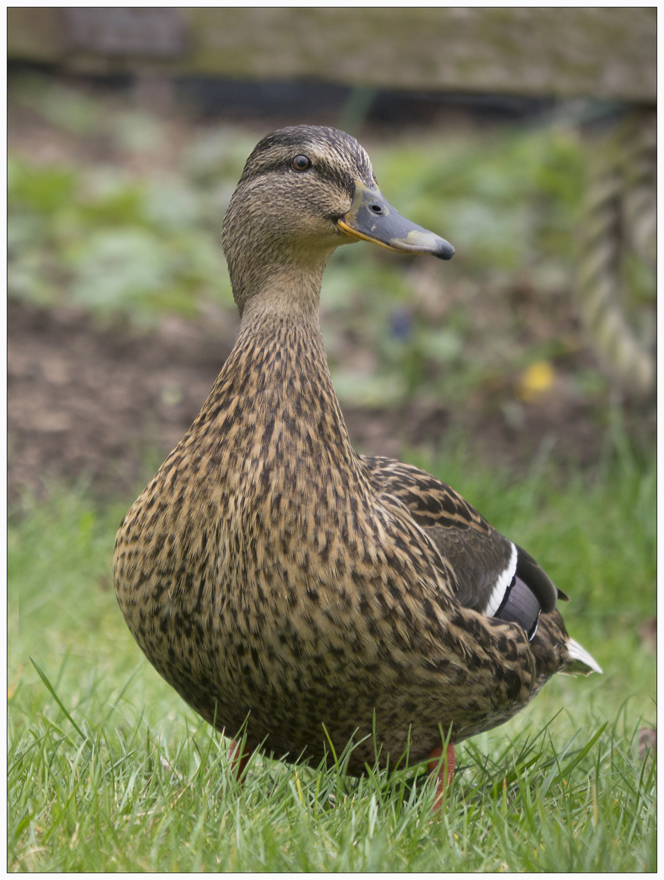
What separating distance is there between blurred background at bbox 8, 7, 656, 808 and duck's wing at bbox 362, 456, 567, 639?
0.41 m

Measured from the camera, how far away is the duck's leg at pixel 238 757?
102 inches

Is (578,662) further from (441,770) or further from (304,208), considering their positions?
(304,208)

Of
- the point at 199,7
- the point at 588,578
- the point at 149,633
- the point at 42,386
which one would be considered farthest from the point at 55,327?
the point at 149,633

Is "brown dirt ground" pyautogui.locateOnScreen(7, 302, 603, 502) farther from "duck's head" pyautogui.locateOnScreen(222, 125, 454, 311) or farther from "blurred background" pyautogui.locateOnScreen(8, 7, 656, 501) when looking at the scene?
"duck's head" pyautogui.locateOnScreen(222, 125, 454, 311)

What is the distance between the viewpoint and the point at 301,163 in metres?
2.60

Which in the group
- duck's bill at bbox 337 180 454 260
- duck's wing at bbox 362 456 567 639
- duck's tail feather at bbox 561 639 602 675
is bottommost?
duck's tail feather at bbox 561 639 602 675

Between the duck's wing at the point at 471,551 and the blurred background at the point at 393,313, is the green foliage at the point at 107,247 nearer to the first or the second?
the blurred background at the point at 393,313

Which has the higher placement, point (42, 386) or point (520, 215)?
point (520, 215)

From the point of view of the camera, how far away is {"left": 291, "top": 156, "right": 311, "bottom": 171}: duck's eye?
102 inches

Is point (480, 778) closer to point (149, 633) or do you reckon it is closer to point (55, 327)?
point (149, 633)

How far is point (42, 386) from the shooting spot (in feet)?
17.5

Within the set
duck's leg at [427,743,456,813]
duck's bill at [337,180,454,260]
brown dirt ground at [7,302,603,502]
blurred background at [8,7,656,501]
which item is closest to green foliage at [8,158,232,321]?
blurred background at [8,7,656,501]

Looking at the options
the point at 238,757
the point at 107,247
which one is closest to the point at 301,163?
the point at 238,757

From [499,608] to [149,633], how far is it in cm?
93
